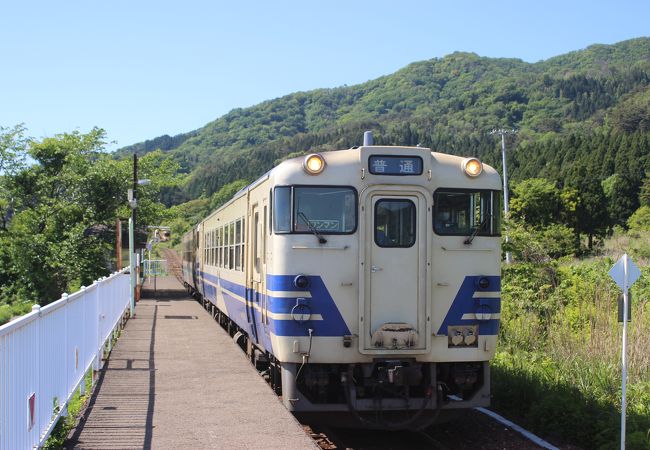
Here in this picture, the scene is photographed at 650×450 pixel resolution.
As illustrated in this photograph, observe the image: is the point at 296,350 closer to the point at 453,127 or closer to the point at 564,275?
the point at 564,275

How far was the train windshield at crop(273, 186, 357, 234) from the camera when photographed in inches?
310

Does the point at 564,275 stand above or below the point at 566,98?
below

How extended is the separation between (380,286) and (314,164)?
147 centimetres

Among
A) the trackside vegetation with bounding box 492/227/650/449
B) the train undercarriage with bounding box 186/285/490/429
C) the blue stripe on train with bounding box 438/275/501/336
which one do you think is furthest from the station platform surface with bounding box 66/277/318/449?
the trackside vegetation with bounding box 492/227/650/449

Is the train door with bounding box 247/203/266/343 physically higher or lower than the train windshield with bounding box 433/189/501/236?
lower

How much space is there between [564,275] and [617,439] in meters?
8.32

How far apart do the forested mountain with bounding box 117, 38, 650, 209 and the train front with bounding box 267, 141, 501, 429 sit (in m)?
59.1

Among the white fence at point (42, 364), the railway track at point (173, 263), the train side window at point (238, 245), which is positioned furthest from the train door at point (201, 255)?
the railway track at point (173, 263)

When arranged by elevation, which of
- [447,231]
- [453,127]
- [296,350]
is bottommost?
[296,350]

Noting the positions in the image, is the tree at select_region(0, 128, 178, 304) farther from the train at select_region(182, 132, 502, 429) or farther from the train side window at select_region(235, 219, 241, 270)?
the train at select_region(182, 132, 502, 429)

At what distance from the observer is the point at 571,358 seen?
10672 mm

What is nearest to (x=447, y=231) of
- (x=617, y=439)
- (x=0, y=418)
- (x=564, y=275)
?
(x=617, y=439)

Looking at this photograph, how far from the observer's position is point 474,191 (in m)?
8.23

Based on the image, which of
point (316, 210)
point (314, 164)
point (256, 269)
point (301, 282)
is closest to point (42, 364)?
point (301, 282)
